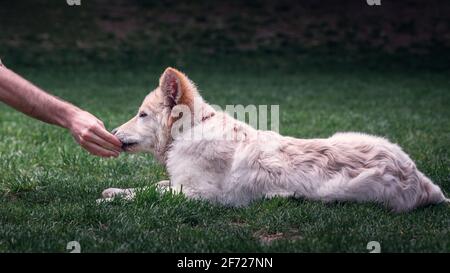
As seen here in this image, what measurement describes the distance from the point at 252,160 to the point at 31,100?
189cm

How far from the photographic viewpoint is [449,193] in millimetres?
6184

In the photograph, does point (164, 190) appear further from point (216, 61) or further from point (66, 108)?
point (216, 61)

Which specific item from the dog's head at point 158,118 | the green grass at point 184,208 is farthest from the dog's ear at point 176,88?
the green grass at point 184,208

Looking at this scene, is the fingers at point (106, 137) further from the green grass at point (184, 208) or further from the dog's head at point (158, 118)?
the green grass at point (184, 208)

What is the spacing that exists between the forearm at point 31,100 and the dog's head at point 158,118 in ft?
2.41

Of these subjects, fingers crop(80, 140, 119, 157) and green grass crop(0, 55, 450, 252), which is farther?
fingers crop(80, 140, 119, 157)

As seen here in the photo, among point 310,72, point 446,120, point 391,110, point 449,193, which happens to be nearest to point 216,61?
point 310,72

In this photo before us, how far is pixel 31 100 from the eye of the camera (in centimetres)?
505

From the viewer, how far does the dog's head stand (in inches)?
221

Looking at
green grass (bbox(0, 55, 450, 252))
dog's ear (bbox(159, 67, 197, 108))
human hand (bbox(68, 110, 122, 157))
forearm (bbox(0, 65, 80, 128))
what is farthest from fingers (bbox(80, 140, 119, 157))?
dog's ear (bbox(159, 67, 197, 108))

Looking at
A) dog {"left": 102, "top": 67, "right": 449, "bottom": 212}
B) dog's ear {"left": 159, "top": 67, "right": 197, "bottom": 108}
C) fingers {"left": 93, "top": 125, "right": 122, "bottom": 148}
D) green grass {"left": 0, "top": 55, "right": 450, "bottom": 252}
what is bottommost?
green grass {"left": 0, "top": 55, "right": 450, "bottom": 252}

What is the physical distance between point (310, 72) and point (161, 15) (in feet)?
26.2

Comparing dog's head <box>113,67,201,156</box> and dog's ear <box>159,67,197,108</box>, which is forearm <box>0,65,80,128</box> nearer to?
dog's head <box>113,67,201,156</box>

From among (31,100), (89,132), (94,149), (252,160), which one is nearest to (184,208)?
(252,160)
